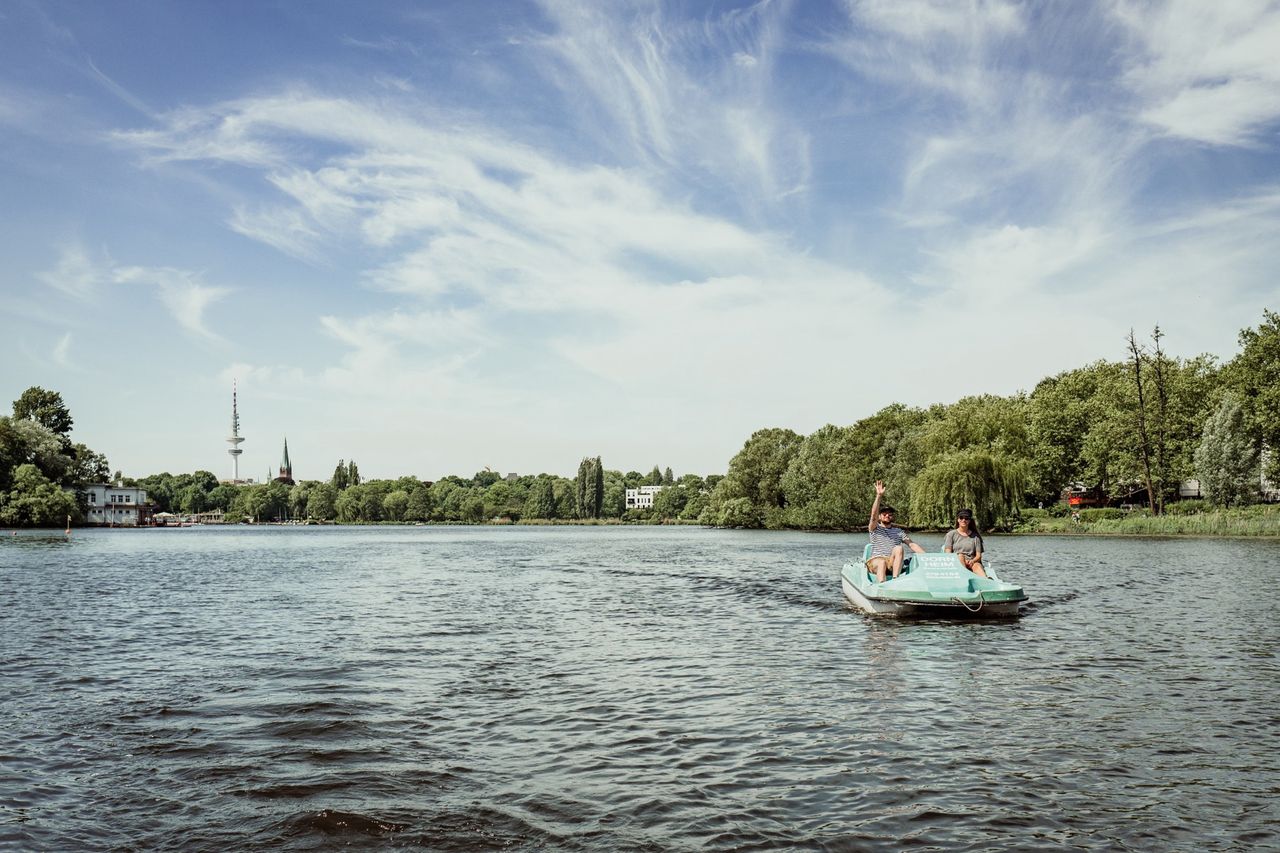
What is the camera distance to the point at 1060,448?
8106 centimetres

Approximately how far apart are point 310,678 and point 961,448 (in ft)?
234

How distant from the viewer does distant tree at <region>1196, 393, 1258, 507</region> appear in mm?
62656

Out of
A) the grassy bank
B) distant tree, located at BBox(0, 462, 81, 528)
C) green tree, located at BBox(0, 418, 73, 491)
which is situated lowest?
the grassy bank

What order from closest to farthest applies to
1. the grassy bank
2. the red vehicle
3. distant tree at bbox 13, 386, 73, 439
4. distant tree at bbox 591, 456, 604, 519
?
the grassy bank < the red vehicle < distant tree at bbox 13, 386, 73, 439 < distant tree at bbox 591, 456, 604, 519

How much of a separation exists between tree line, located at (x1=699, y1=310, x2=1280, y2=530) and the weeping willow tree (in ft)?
0.31

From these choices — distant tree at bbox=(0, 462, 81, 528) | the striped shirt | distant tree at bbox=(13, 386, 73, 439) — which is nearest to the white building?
distant tree at bbox=(13, 386, 73, 439)

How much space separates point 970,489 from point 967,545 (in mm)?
46024

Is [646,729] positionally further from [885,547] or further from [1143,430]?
[1143,430]

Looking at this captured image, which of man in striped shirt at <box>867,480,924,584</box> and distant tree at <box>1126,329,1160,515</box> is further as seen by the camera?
distant tree at <box>1126,329,1160,515</box>

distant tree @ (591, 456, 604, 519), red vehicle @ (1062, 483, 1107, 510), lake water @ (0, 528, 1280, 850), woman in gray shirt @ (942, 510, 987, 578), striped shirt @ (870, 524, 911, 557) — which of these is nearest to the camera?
lake water @ (0, 528, 1280, 850)

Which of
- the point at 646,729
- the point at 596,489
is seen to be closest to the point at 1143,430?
the point at 646,729

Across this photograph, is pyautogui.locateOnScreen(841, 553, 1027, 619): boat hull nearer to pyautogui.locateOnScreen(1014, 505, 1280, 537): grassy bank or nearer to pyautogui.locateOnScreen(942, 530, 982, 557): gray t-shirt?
pyautogui.locateOnScreen(942, 530, 982, 557): gray t-shirt

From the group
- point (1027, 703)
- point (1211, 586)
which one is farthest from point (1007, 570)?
point (1027, 703)

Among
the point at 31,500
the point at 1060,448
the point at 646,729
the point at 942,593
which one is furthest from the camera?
the point at 31,500
